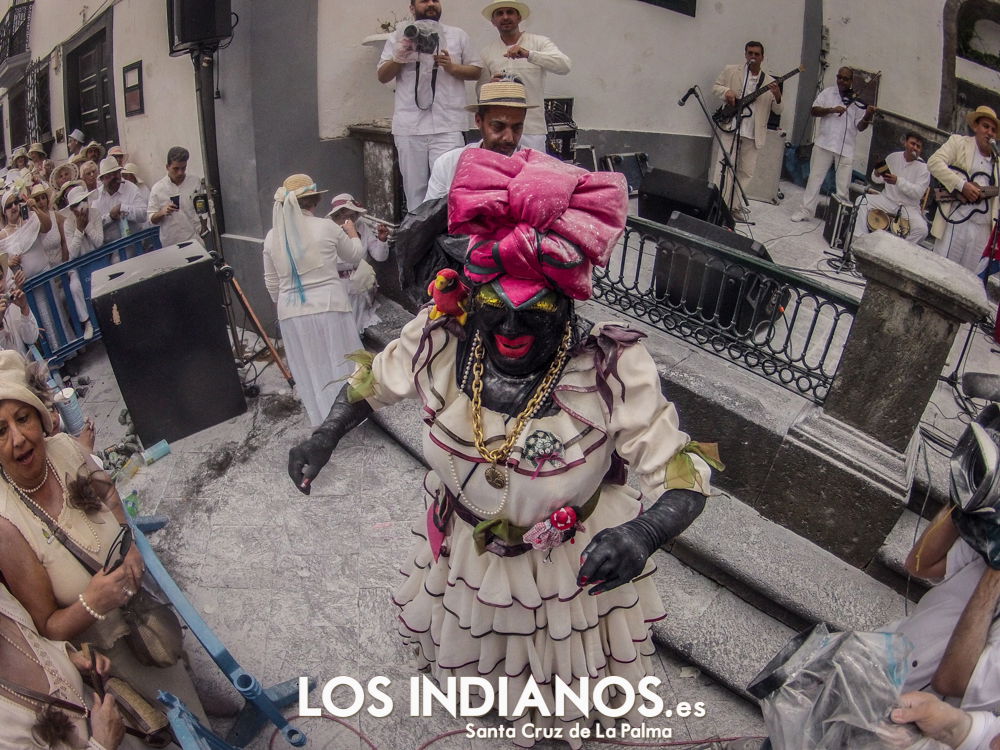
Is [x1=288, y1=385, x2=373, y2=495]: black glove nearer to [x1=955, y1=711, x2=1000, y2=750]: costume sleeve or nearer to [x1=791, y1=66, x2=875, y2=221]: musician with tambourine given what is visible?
[x1=955, y1=711, x2=1000, y2=750]: costume sleeve

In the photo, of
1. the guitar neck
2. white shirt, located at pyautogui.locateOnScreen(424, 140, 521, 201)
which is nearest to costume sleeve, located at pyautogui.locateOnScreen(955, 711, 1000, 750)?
white shirt, located at pyautogui.locateOnScreen(424, 140, 521, 201)

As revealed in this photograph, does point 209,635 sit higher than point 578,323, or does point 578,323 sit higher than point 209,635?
point 578,323

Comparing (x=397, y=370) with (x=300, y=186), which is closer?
(x=397, y=370)

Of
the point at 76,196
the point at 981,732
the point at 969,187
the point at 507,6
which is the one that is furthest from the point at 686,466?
the point at 76,196

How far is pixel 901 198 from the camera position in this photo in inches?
310

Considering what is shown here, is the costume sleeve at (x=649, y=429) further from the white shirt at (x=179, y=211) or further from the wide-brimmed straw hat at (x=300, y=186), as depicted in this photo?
the white shirt at (x=179, y=211)

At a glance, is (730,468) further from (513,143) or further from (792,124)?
(792,124)

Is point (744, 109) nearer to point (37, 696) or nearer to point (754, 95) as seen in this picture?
point (754, 95)

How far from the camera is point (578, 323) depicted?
2.63 meters

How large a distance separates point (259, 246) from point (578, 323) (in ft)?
18.2

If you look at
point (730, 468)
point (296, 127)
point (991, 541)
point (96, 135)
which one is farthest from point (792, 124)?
point (991, 541)

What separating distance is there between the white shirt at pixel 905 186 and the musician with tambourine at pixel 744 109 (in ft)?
6.42

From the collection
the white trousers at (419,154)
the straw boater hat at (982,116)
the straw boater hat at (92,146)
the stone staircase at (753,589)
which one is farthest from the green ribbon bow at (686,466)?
the straw boater hat at (92,146)

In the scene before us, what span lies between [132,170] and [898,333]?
7984mm
